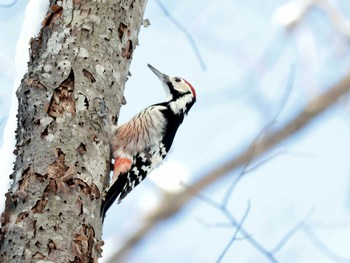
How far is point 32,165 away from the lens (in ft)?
7.84

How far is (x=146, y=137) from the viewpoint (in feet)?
12.1

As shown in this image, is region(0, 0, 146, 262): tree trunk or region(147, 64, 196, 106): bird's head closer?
region(0, 0, 146, 262): tree trunk

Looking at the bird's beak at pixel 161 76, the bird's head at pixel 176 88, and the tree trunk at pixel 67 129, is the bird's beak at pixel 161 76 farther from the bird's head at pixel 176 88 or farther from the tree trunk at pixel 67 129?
the tree trunk at pixel 67 129

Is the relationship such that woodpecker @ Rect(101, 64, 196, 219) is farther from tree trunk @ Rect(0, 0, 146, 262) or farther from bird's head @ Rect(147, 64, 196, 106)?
tree trunk @ Rect(0, 0, 146, 262)

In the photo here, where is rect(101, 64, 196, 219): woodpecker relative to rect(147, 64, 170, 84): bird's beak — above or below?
below

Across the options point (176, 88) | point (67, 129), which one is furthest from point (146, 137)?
point (67, 129)

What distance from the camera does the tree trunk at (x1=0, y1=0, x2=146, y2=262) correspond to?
222cm

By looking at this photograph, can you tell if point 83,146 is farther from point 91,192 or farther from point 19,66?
point 19,66

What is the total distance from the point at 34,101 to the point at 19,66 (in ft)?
1.38

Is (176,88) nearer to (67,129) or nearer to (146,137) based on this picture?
(146,137)

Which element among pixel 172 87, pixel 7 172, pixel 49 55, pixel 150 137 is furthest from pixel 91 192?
pixel 172 87

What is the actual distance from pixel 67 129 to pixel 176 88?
1744 mm

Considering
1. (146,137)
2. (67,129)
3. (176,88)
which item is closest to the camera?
(67,129)

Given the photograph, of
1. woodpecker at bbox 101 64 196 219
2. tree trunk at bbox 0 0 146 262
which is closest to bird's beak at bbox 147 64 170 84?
woodpecker at bbox 101 64 196 219
